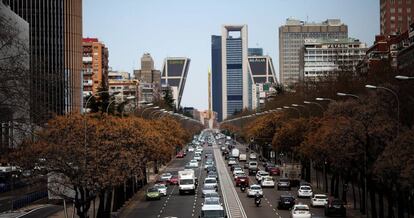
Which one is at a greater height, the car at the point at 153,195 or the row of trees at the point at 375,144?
the row of trees at the point at 375,144

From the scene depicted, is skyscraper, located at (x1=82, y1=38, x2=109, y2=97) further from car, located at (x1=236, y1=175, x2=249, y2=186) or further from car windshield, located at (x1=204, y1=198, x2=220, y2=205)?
car windshield, located at (x1=204, y1=198, x2=220, y2=205)

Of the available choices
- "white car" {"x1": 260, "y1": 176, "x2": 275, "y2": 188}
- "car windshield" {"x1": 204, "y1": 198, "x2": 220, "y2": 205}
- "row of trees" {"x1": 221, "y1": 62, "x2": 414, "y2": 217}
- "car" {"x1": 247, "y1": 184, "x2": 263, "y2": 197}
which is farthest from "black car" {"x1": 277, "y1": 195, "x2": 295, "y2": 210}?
"white car" {"x1": 260, "y1": 176, "x2": 275, "y2": 188}

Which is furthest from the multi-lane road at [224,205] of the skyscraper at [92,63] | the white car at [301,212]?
the skyscraper at [92,63]

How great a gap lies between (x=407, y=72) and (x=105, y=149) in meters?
39.1

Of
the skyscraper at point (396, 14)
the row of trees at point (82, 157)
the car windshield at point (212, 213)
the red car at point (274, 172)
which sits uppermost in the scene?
the skyscraper at point (396, 14)

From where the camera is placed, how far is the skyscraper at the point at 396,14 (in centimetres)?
18200

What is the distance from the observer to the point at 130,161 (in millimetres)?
42094

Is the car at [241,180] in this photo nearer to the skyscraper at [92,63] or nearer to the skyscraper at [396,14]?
the skyscraper at [396,14]

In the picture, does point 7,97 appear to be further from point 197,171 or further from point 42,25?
point 42,25

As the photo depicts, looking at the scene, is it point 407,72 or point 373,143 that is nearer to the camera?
point 373,143

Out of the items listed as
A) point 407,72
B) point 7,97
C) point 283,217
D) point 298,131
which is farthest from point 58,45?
point 7,97

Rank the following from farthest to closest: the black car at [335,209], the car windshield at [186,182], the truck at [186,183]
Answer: the car windshield at [186,182], the truck at [186,183], the black car at [335,209]

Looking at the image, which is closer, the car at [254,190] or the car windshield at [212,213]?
the car windshield at [212,213]

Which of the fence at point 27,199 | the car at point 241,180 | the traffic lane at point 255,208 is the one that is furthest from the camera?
the car at point 241,180
